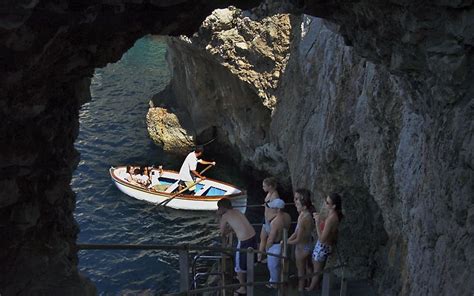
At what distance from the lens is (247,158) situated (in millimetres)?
25594

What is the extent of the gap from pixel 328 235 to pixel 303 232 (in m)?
0.44

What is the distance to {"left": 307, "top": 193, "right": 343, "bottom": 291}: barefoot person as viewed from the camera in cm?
967

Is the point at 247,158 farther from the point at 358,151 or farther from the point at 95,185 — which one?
the point at 358,151

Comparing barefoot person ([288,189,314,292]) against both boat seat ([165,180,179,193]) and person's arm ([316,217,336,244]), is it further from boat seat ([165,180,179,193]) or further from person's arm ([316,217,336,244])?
boat seat ([165,180,179,193])

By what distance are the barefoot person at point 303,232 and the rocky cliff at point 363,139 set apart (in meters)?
1.27

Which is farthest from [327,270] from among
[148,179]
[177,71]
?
[177,71]

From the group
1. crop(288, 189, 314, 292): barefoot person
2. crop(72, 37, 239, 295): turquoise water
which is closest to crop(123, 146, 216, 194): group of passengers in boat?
crop(72, 37, 239, 295): turquoise water

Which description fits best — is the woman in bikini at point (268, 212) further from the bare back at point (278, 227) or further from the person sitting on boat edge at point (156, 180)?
the person sitting on boat edge at point (156, 180)

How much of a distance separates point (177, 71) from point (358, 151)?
18403 mm

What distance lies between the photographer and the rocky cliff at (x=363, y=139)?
6.68 metres

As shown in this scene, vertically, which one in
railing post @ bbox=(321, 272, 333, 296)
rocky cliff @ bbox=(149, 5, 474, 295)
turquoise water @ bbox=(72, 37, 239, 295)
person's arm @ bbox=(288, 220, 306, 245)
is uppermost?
rocky cliff @ bbox=(149, 5, 474, 295)

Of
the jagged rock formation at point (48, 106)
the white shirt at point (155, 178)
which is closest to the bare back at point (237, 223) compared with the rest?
the jagged rock formation at point (48, 106)

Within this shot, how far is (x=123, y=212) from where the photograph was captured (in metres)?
23.3

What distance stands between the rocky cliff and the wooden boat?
1864mm
